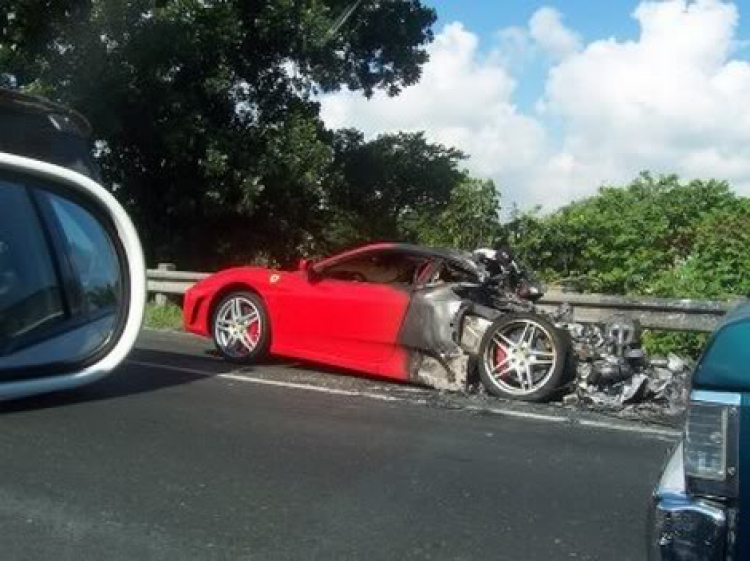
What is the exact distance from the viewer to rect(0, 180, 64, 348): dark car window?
5.14 metres

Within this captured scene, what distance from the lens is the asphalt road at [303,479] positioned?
4.32m

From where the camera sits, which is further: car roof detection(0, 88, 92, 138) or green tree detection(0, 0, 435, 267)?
green tree detection(0, 0, 435, 267)

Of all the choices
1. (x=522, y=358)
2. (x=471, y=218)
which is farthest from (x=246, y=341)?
(x=471, y=218)

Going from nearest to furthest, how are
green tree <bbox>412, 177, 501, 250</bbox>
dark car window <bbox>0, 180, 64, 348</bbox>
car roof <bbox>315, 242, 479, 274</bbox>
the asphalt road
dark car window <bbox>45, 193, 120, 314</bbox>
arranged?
1. the asphalt road
2. dark car window <bbox>0, 180, 64, 348</bbox>
3. dark car window <bbox>45, 193, 120, 314</bbox>
4. car roof <bbox>315, 242, 479, 274</bbox>
5. green tree <bbox>412, 177, 501, 250</bbox>

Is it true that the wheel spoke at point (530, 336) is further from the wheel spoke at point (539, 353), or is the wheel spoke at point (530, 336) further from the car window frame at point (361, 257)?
the car window frame at point (361, 257)

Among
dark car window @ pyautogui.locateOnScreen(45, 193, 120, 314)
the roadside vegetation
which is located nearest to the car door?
dark car window @ pyautogui.locateOnScreen(45, 193, 120, 314)

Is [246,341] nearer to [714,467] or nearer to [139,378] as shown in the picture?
[139,378]

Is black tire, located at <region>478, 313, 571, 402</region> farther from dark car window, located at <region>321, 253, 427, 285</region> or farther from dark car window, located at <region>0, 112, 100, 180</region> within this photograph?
dark car window, located at <region>0, 112, 100, 180</region>

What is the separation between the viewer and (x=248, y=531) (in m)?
4.41

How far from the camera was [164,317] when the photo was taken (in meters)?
13.4

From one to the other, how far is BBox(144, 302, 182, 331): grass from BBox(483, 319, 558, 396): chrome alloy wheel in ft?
17.9

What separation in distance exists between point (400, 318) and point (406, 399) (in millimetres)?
876

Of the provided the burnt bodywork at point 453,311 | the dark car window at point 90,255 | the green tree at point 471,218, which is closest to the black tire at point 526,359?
the burnt bodywork at point 453,311

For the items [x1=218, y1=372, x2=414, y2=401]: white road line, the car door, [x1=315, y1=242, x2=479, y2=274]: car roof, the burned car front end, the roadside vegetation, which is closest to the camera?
the burned car front end
